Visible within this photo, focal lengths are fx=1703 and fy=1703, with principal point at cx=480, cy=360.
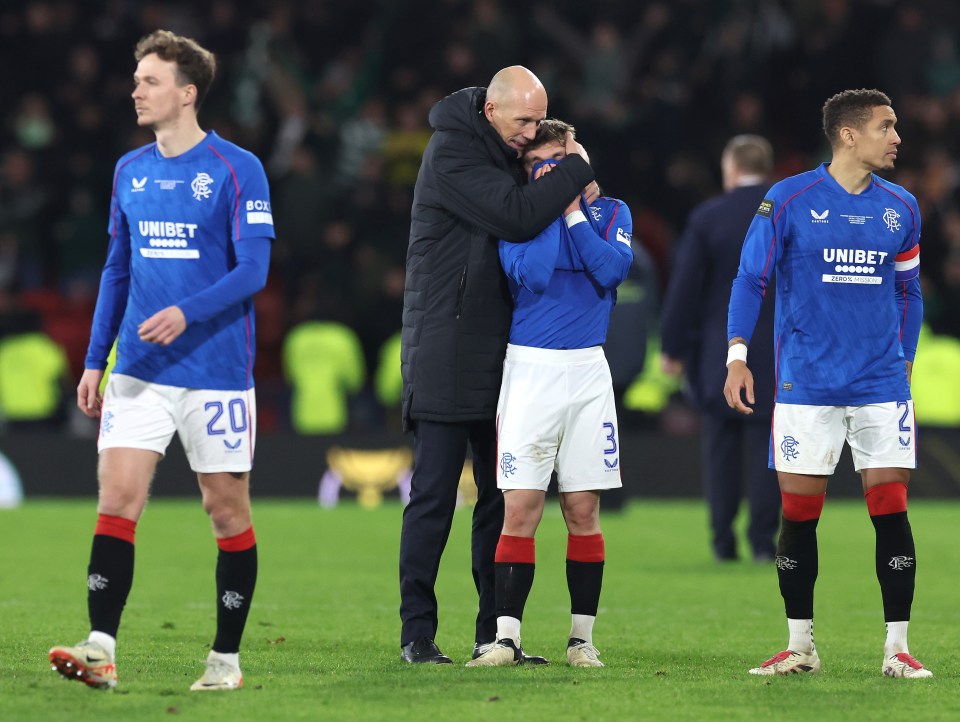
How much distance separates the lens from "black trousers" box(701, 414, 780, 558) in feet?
33.0

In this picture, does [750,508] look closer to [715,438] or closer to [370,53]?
[715,438]

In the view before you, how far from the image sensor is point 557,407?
629 cm

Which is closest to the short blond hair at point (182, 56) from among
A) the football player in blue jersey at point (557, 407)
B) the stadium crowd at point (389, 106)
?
the football player in blue jersey at point (557, 407)

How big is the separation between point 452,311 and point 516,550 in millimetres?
926

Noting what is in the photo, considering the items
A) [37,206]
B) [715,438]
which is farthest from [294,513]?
[37,206]

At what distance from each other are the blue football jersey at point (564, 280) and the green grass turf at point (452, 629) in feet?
4.09

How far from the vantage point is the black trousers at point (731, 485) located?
10.1 meters

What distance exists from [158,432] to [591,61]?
13.4 m

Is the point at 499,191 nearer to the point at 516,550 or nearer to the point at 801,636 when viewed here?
the point at 516,550

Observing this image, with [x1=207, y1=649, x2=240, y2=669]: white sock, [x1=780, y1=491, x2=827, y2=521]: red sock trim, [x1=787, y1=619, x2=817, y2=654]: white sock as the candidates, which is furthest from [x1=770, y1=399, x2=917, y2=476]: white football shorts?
[x1=207, y1=649, x2=240, y2=669]: white sock

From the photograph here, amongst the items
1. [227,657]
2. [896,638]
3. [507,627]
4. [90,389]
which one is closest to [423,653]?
[507,627]

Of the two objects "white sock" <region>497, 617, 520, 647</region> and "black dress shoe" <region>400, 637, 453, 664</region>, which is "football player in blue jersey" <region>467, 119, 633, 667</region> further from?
"black dress shoe" <region>400, 637, 453, 664</region>

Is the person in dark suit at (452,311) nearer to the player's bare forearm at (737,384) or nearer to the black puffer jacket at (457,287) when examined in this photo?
the black puffer jacket at (457,287)

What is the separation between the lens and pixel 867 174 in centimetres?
627
